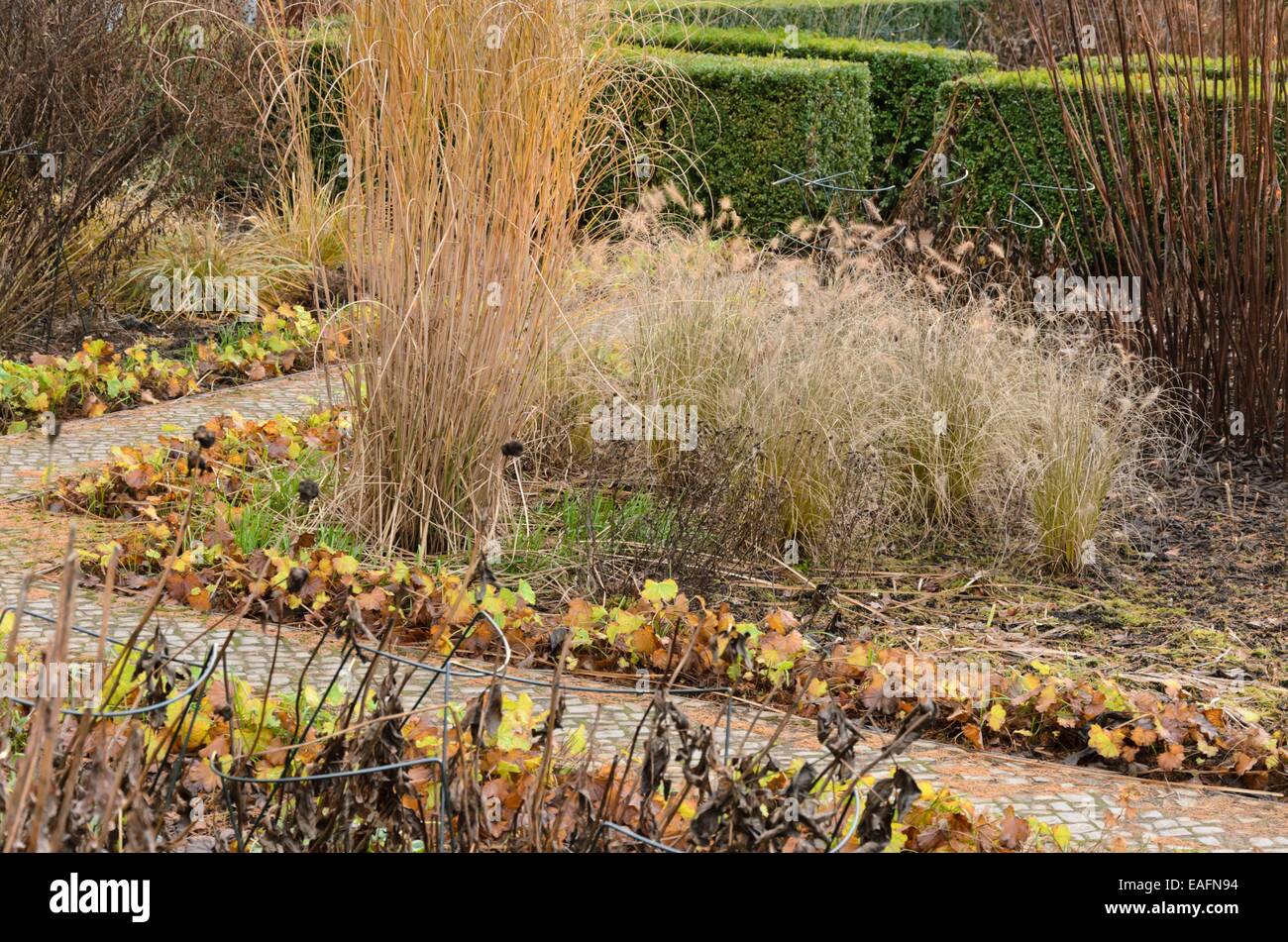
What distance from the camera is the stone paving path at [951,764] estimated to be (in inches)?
125

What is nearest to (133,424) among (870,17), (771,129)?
(771,129)

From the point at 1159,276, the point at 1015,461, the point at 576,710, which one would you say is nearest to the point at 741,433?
the point at 1015,461

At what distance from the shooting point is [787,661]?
3896 millimetres

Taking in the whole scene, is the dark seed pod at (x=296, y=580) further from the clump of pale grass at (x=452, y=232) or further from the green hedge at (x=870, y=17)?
the green hedge at (x=870, y=17)

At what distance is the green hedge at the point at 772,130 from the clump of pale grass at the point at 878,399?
4.48 m

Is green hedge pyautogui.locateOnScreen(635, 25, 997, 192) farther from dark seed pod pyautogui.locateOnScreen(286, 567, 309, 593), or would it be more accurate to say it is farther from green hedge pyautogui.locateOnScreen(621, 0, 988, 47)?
dark seed pod pyautogui.locateOnScreen(286, 567, 309, 593)

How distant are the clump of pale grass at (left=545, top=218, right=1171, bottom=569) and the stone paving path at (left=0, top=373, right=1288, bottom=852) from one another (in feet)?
5.21

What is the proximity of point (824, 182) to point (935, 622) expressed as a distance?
20.9 ft

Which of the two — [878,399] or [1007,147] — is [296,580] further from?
[1007,147]

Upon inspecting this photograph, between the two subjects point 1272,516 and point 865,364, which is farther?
point 1272,516

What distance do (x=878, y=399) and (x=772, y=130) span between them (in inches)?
220

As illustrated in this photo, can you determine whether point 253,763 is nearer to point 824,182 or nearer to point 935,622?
point 935,622

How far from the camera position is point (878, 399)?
5484mm
